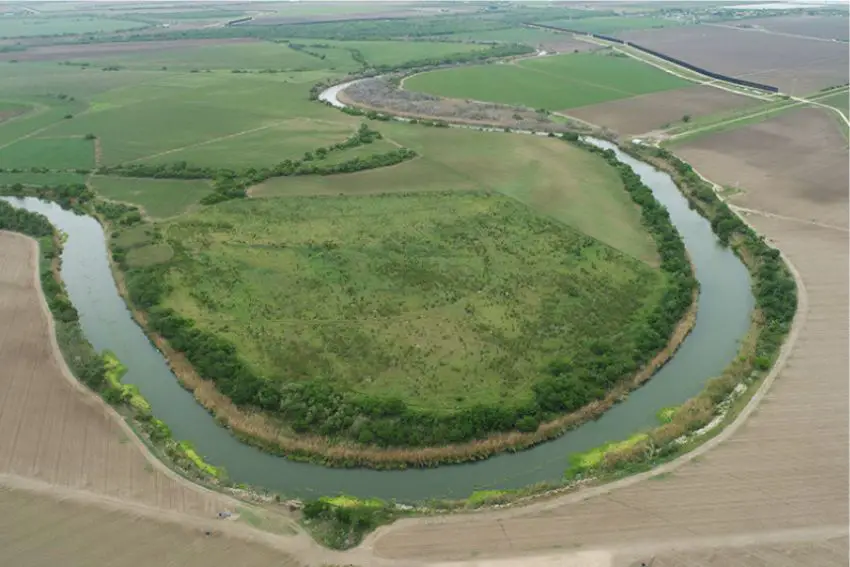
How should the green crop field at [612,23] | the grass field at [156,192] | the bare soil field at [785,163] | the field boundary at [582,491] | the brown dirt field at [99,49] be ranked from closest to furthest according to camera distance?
the field boundary at [582,491], the bare soil field at [785,163], the grass field at [156,192], the brown dirt field at [99,49], the green crop field at [612,23]

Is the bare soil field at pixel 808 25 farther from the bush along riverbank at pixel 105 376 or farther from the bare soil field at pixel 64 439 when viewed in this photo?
the bare soil field at pixel 64 439

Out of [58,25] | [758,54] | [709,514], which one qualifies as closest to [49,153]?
[709,514]

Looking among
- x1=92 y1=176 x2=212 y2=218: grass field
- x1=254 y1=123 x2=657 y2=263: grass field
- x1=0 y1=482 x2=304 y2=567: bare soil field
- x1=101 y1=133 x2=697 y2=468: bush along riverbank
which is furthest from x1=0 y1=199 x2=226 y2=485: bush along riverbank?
x1=254 y1=123 x2=657 y2=263: grass field

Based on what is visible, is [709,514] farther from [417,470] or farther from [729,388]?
[417,470]

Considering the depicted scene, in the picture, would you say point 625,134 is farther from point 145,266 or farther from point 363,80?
point 145,266

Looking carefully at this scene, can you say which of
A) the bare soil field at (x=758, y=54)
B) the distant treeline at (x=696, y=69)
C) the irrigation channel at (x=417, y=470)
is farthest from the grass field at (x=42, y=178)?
the bare soil field at (x=758, y=54)

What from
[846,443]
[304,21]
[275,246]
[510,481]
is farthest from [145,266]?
[304,21]
